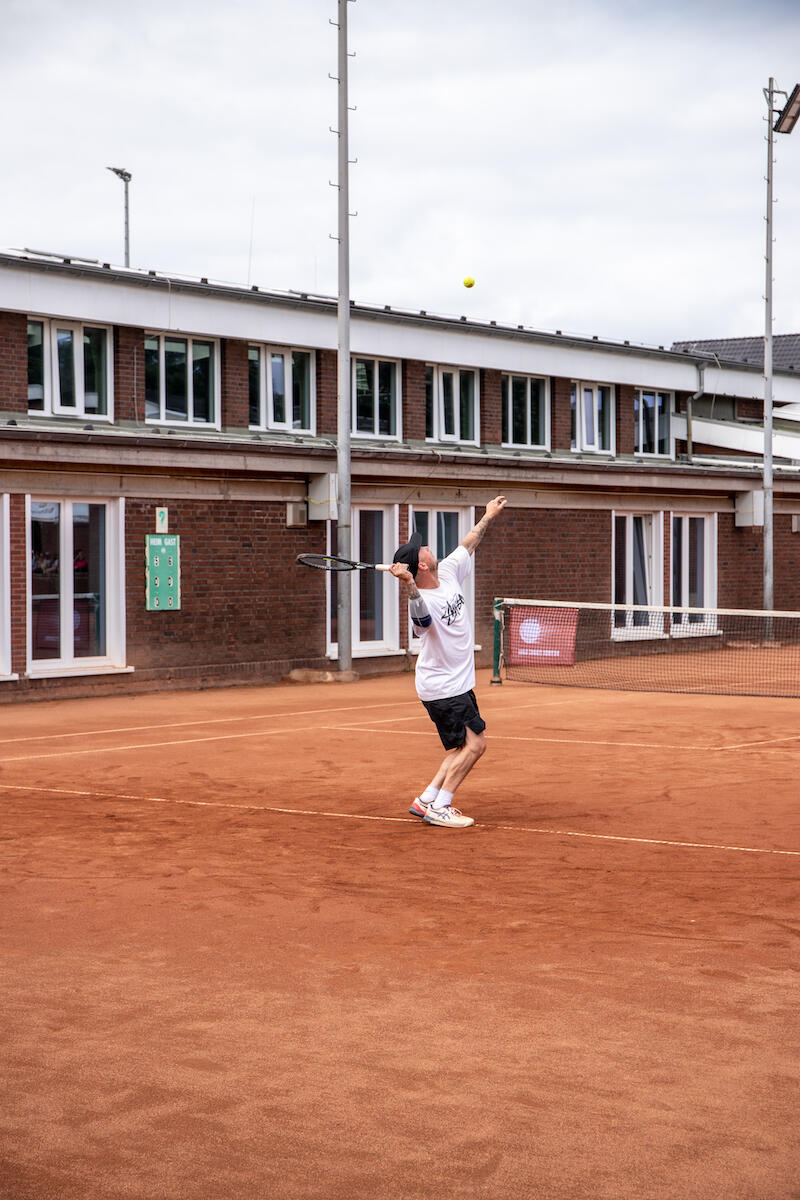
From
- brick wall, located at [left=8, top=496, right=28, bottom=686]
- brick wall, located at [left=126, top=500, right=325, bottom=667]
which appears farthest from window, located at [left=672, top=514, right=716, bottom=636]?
brick wall, located at [left=8, top=496, right=28, bottom=686]

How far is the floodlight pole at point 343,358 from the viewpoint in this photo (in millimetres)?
21219

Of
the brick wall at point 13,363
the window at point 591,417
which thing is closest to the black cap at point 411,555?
the brick wall at point 13,363

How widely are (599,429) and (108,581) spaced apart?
48.4 feet

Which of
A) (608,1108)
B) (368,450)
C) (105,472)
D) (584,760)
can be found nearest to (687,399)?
(368,450)

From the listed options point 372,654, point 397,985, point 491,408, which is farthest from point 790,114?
point 397,985

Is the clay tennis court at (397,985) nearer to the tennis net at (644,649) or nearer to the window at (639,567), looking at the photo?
the tennis net at (644,649)

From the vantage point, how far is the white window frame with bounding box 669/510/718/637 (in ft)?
94.0

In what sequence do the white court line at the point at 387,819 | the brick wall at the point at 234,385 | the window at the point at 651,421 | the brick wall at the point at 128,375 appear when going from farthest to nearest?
the window at the point at 651,421 < the brick wall at the point at 234,385 < the brick wall at the point at 128,375 < the white court line at the point at 387,819

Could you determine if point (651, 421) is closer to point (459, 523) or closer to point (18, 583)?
point (459, 523)

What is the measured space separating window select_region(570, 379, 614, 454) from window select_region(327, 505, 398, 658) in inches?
326

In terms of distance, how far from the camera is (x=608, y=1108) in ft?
15.6

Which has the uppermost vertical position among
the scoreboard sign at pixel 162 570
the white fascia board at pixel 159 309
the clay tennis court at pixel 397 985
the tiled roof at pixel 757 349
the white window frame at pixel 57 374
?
the tiled roof at pixel 757 349

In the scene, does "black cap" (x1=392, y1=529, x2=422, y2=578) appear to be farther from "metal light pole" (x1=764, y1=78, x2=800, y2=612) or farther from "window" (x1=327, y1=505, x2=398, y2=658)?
"metal light pole" (x1=764, y1=78, x2=800, y2=612)

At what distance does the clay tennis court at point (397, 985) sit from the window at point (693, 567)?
54.9ft
